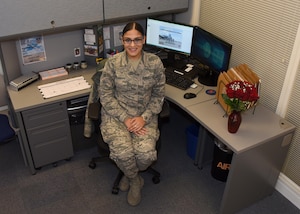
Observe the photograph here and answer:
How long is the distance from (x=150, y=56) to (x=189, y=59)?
2.72ft

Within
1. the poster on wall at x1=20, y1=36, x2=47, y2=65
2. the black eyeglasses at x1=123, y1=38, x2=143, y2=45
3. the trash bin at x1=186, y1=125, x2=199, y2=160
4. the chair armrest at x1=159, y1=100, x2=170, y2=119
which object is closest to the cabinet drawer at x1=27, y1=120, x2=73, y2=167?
the poster on wall at x1=20, y1=36, x2=47, y2=65

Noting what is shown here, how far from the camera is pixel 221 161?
2617 millimetres

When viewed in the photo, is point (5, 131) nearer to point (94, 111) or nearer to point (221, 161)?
point (94, 111)

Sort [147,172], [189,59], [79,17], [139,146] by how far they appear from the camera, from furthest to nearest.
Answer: [189,59] → [147,172] → [79,17] → [139,146]

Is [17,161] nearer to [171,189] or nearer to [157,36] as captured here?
[171,189]

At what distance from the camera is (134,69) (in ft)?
7.60

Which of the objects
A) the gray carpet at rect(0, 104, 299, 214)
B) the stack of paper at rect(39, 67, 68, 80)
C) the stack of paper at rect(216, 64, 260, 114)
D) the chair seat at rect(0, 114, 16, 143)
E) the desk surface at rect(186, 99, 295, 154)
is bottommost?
the gray carpet at rect(0, 104, 299, 214)

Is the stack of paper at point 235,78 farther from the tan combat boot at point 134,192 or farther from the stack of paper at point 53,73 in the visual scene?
the stack of paper at point 53,73

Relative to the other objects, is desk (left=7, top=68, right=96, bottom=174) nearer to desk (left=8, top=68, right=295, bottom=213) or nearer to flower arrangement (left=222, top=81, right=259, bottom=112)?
desk (left=8, top=68, right=295, bottom=213)

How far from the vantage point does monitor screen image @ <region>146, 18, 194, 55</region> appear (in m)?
2.79

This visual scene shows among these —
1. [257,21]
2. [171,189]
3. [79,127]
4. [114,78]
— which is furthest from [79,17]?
[171,189]

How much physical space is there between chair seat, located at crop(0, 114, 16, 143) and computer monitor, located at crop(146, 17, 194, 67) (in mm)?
1365

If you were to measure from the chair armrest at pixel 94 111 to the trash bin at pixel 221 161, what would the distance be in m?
0.94

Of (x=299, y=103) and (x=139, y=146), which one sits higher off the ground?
(x=299, y=103)
